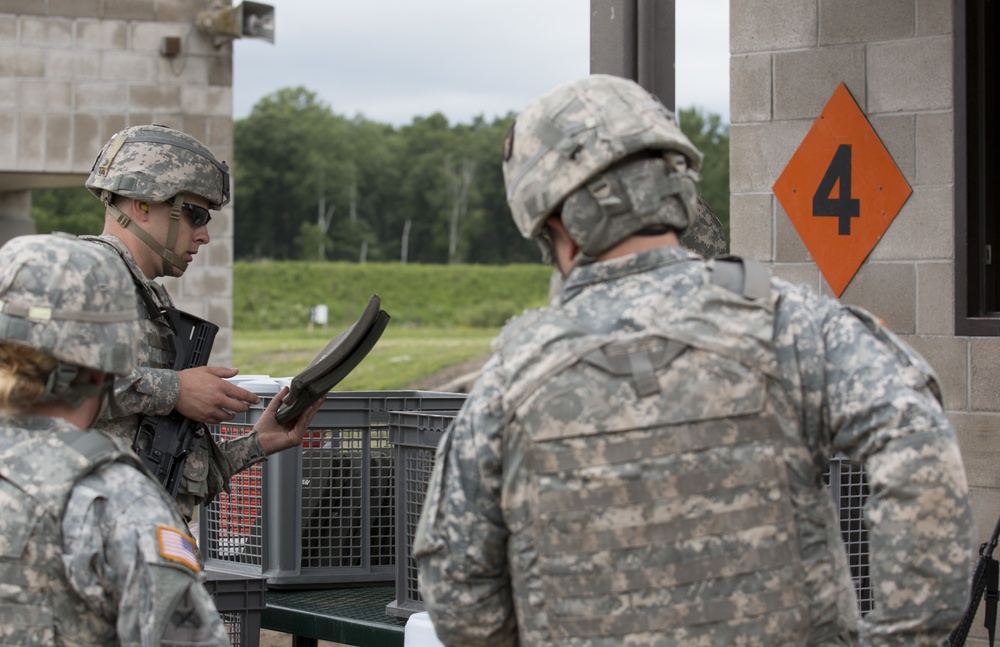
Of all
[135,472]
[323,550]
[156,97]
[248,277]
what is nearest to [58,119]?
[156,97]

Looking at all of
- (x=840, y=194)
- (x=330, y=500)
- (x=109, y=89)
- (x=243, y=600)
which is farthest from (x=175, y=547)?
(x=109, y=89)

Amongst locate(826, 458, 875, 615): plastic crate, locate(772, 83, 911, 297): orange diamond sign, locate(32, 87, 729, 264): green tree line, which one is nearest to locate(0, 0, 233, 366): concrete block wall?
locate(772, 83, 911, 297): orange diamond sign

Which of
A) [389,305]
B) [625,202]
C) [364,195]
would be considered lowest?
[625,202]

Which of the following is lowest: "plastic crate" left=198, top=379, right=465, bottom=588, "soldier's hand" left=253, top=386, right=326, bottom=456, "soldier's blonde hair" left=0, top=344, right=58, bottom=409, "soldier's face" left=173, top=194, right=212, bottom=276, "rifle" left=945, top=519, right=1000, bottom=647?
"rifle" left=945, top=519, right=1000, bottom=647

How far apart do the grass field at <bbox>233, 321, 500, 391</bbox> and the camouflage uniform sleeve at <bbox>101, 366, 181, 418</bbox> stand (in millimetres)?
15974

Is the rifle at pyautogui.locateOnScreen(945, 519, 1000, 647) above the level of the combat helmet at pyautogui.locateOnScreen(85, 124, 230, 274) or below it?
below

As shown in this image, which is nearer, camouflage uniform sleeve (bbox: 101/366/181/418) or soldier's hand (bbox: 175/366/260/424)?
camouflage uniform sleeve (bbox: 101/366/181/418)

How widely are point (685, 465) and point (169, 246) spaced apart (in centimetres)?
209

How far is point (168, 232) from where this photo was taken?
3.56 meters

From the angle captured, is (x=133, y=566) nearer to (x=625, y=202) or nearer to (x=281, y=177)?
(x=625, y=202)

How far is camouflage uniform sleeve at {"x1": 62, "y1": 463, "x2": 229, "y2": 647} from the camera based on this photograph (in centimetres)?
197

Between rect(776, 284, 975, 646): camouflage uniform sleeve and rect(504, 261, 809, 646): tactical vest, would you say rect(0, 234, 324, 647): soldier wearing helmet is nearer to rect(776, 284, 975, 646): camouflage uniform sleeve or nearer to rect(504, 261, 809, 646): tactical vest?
rect(504, 261, 809, 646): tactical vest

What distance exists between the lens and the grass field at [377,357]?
2355 centimetres

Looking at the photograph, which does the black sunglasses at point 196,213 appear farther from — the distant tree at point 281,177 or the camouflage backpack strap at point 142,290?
the distant tree at point 281,177
